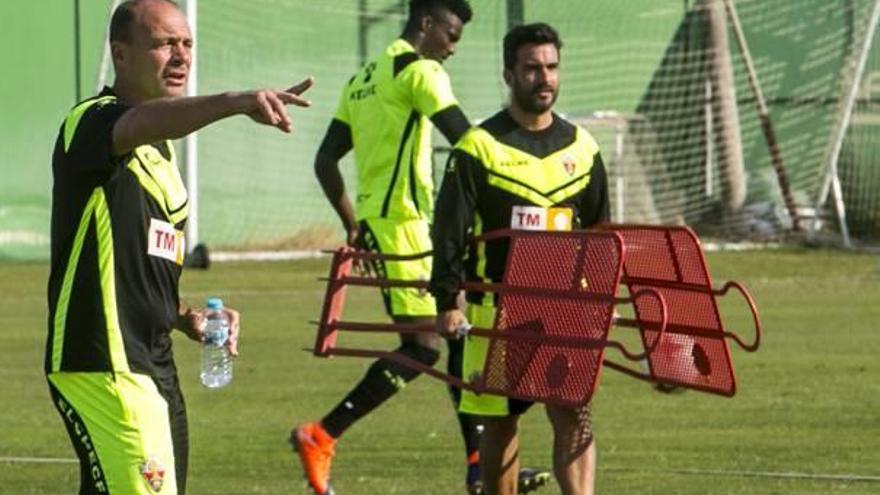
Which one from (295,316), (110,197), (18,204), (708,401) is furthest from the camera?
(18,204)

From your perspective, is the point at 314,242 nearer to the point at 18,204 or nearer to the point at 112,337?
the point at 18,204

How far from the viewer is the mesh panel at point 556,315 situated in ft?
27.4

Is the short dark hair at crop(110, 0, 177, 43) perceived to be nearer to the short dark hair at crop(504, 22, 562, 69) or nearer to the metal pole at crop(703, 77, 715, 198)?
the short dark hair at crop(504, 22, 562, 69)

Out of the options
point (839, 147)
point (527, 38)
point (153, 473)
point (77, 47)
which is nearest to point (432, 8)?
point (527, 38)

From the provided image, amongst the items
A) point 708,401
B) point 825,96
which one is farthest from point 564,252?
point 825,96

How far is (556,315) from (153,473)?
238 cm

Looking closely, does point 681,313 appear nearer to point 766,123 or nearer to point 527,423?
point 527,423

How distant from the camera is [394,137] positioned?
1226 cm

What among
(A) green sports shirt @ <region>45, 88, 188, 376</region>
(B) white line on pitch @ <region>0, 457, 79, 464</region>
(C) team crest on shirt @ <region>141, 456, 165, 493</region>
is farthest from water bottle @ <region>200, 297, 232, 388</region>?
(B) white line on pitch @ <region>0, 457, 79, 464</region>

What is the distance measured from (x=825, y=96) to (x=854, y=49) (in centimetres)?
134

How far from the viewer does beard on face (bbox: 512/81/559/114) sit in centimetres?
937

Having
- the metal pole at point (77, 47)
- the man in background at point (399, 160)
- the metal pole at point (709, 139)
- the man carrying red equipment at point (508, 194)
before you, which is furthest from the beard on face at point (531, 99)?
the metal pole at point (709, 139)

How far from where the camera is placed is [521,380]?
868cm

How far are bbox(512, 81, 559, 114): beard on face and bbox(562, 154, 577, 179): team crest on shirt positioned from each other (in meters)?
0.21
